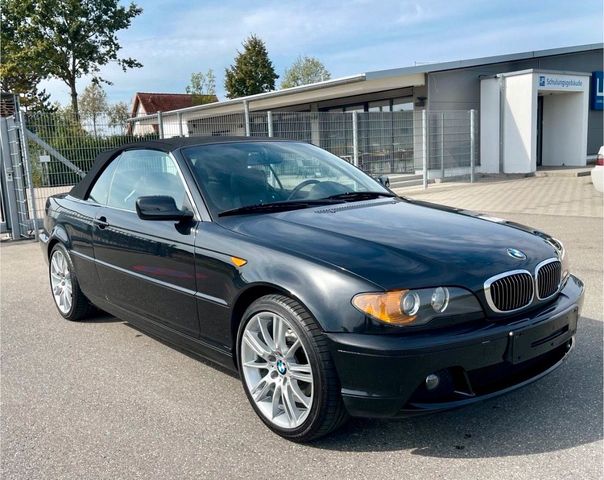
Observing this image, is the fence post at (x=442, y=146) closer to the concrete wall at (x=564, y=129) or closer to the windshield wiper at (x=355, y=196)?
the concrete wall at (x=564, y=129)

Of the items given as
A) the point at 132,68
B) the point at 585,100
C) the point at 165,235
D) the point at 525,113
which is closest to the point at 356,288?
the point at 165,235

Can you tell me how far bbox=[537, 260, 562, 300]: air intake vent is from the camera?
2.94m

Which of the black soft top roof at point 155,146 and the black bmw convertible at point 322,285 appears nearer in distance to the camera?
the black bmw convertible at point 322,285

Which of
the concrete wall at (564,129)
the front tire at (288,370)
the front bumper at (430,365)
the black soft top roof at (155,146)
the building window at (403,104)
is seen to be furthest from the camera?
the concrete wall at (564,129)

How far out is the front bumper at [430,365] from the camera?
246cm

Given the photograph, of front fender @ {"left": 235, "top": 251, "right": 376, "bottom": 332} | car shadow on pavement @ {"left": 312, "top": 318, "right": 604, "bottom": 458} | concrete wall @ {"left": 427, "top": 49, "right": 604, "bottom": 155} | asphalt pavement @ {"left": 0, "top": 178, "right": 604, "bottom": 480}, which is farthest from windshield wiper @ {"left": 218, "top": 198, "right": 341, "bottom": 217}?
concrete wall @ {"left": 427, "top": 49, "right": 604, "bottom": 155}

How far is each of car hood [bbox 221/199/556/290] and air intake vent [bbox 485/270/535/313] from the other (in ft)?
0.14

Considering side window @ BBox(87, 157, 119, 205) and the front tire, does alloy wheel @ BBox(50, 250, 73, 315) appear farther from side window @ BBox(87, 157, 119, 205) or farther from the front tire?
the front tire

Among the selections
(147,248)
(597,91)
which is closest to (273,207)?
(147,248)

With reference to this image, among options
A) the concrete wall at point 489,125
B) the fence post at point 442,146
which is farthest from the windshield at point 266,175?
the concrete wall at point 489,125

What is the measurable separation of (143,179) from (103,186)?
66cm

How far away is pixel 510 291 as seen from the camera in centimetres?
275

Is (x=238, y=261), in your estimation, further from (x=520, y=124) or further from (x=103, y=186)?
(x=520, y=124)

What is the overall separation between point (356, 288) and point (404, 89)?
60.0 feet
